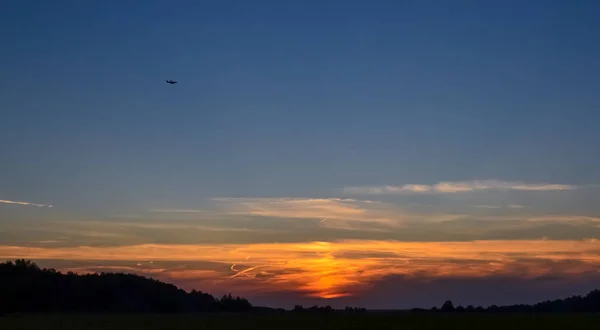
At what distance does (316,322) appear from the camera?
5162 centimetres

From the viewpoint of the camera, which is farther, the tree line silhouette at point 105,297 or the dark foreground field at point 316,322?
the tree line silhouette at point 105,297

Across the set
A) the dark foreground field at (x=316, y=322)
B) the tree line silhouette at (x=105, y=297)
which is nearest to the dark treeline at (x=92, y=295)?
the tree line silhouette at (x=105, y=297)

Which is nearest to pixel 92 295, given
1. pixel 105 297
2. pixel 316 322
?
pixel 105 297

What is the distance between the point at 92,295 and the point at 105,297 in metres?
1.45

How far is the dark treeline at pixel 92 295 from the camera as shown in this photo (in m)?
77.6

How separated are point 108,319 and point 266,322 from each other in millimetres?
11634

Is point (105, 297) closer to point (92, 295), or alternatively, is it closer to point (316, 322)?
point (92, 295)

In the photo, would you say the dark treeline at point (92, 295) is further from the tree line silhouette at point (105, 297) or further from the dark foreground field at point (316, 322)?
the dark foreground field at point (316, 322)

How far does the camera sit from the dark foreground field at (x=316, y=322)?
4906 cm

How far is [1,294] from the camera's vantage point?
256ft

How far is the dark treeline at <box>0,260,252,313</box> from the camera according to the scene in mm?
77625

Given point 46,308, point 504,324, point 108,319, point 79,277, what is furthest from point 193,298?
point 504,324

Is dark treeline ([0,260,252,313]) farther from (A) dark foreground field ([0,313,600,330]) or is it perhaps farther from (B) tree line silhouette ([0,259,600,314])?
(A) dark foreground field ([0,313,600,330])

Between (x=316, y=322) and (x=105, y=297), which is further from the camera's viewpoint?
(x=105, y=297)
